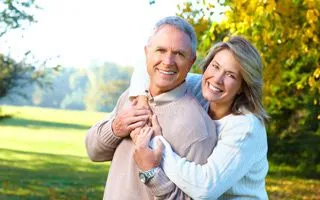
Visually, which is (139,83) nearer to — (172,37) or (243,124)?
(172,37)

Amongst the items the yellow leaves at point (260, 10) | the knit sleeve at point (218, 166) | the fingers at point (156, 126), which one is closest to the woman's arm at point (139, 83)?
the fingers at point (156, 126)

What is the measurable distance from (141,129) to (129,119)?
Answer: 73 millimetres

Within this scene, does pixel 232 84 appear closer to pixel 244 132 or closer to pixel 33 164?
pixel 244 132

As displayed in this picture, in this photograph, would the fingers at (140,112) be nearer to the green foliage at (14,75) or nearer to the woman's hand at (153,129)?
the woman's hand at (153,129)

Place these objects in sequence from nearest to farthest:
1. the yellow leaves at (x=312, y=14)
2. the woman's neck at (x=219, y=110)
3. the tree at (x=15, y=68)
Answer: the woman's neck at (x=219, y=110) < the yellow leaves at (x=312, y=14) < the tree at (x=15, y=68)

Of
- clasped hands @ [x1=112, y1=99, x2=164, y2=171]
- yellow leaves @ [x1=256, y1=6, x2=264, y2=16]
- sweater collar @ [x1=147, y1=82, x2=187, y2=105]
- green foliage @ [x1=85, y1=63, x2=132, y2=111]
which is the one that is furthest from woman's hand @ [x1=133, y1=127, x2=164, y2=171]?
green foliage @ [x1=85, y1=63, x2=132, y2=111]

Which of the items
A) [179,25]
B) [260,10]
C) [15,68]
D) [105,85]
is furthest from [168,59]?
[105,85]

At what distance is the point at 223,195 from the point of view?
246 centimetres

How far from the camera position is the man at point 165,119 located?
7.79ft

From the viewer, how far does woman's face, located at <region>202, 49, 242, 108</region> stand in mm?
2453

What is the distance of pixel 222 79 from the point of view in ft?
8.07

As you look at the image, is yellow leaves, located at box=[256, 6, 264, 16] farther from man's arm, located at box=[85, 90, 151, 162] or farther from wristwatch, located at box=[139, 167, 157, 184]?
wristwatch, located at box=[139, 167, 157, 184]

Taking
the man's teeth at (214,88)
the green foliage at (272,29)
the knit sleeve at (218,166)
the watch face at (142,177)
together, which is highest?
the man's teeth at (214,88)

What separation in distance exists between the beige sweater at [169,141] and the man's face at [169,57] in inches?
2.5
